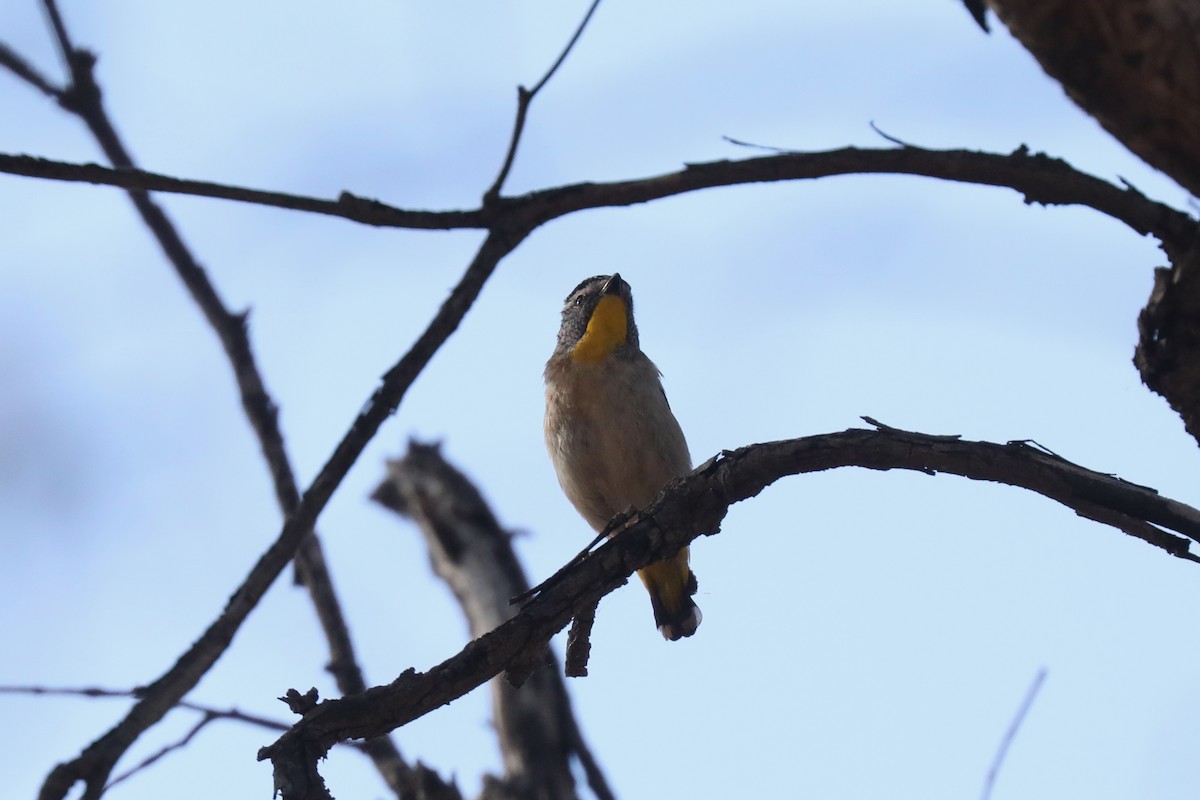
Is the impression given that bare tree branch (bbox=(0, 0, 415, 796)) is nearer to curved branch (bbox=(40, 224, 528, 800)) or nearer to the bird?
the bird

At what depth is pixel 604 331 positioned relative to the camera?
702 centimetres

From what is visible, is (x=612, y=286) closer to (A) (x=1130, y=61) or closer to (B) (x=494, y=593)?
(B) (x=494, y=593)

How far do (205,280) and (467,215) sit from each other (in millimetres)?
3087

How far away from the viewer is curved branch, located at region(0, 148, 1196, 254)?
3.44 metres

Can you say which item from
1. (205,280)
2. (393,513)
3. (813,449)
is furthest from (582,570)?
(393,513)

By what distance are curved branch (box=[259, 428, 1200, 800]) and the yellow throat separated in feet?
8.91

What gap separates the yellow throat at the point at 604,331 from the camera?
6.74 metres

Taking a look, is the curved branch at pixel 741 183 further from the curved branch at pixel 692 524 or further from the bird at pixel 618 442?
the bird at pixel 618 442

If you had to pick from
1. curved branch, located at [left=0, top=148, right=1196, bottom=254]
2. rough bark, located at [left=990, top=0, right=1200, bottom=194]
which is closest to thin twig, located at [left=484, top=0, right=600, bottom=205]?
curved branch, located at [left=0, top=148, right=1196, bottom=254]

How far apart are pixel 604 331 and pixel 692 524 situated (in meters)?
3.10

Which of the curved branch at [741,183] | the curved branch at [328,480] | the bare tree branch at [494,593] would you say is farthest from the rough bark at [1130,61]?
the bare tree branch at [494,593]

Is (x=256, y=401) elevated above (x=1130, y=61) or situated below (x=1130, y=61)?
above

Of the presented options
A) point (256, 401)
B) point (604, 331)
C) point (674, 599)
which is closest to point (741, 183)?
point (604, 331)

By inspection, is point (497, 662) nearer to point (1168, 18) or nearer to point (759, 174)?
point (759, 174)
